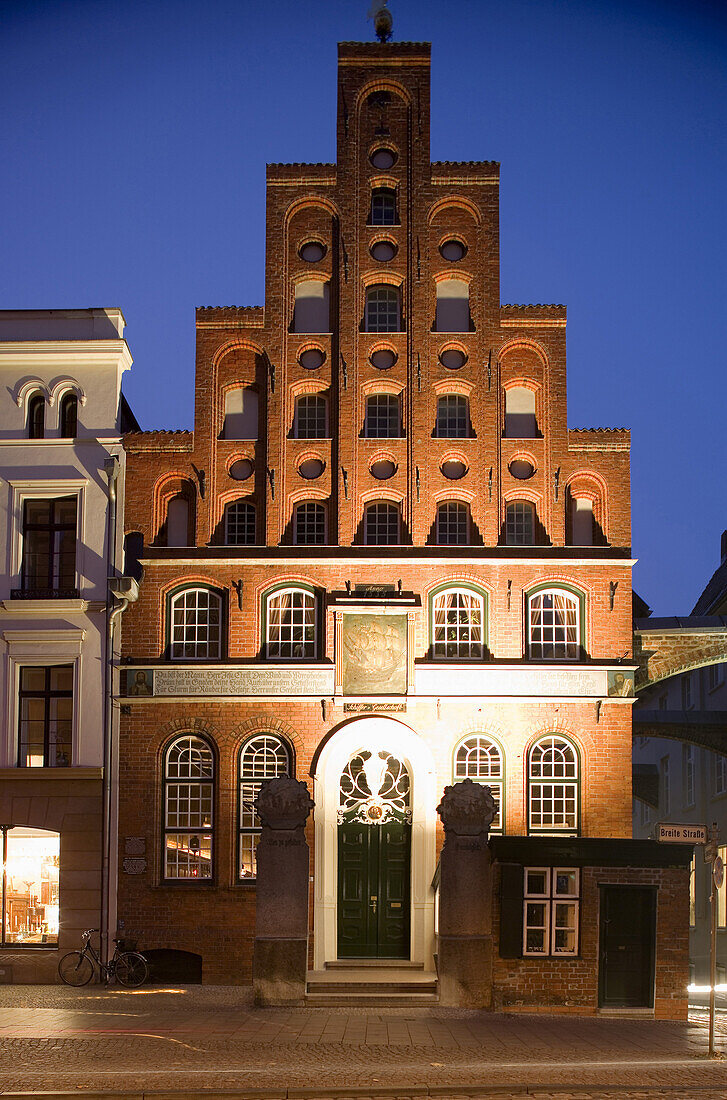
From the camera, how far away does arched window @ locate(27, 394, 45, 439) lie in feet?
96.1

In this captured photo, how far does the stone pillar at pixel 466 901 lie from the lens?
22312mm

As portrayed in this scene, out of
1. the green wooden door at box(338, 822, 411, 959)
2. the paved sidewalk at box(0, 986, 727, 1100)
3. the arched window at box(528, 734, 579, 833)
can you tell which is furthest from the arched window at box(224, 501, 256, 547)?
the paved sidewalk at box(0, 986, 727, 1100)

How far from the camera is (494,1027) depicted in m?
20.6

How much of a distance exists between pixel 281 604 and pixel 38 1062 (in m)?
12.6

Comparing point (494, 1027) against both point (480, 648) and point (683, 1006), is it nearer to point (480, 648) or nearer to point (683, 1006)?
point (683, 1006)

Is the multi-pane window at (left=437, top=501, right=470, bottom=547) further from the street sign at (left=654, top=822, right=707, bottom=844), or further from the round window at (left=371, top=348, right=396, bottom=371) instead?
the street sign at (left=654, top=822, right=707, bottom=844)

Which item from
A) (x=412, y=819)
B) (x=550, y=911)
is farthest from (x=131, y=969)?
(x=550, y=911)

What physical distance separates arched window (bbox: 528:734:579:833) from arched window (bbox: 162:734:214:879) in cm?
649

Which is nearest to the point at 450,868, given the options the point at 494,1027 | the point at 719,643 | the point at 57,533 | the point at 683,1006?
the point at 494,1027

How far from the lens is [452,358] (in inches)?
1162

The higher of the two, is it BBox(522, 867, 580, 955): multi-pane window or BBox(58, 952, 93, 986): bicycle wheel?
BBox(522, 867, 580, 955): multi-pane window

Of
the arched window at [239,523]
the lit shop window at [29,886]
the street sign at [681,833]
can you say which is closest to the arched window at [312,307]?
the arched window at [239,523]

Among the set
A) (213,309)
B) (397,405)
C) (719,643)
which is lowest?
(719,643)

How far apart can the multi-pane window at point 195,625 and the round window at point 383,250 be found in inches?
317
